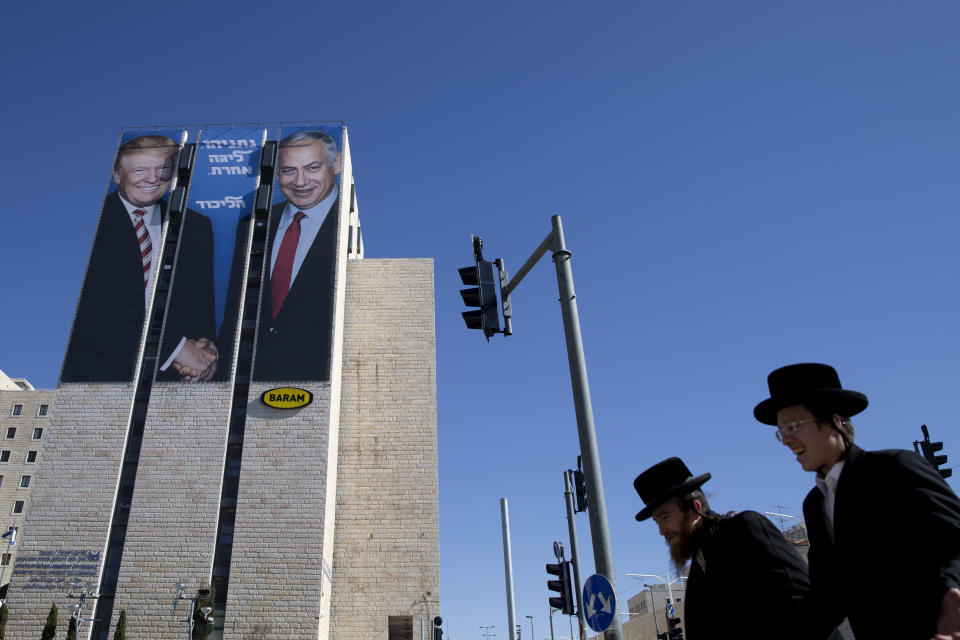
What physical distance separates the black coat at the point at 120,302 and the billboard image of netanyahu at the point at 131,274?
0.05 metres

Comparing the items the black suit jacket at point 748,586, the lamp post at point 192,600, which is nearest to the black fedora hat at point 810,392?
the black suit jacket at point 748,586

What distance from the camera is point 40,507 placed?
114 feet

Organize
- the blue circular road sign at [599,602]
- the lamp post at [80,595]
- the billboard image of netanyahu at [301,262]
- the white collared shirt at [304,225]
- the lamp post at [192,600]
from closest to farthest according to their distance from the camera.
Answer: the blue circular road sign at [599,602], the lamp post at [192,600], the lamp post at [80,595], the billboard image of netanyahu at [301,262], the white collared shirt at [304,225]

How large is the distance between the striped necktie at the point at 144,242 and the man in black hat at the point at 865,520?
42.0m

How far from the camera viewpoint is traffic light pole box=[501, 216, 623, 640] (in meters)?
7.49

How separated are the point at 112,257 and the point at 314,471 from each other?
1775 cm

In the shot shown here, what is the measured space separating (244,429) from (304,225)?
12431 millimetres

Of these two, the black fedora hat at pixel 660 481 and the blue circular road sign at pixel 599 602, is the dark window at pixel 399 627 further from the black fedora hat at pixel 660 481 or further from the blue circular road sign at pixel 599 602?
the black fedora hat at pixel 660 481

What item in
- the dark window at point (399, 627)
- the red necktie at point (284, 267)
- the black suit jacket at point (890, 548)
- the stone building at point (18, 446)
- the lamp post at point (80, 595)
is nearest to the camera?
the black suit jacket at point (890, 548)

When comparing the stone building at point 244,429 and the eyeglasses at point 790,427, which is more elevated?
the stone building at point 244,429

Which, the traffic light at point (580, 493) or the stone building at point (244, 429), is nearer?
the traffic light at point (580, 493)

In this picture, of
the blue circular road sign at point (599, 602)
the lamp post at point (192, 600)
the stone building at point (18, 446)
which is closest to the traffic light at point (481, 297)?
the blue circular road sign at point (599, 602)

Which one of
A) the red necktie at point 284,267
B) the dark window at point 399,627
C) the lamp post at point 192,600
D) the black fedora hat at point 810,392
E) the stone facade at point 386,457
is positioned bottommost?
the black fedora hat at point 810,392

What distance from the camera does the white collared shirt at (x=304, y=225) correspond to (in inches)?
1594
